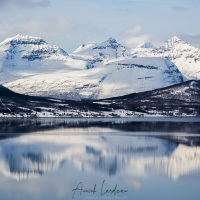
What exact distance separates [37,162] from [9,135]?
37796 mm

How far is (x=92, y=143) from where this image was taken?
299ft

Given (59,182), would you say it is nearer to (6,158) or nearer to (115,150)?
(6,158)

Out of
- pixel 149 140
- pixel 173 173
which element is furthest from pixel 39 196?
pixel 149 140

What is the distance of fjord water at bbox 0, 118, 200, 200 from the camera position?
164 feet

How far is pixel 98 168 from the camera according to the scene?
6359cm

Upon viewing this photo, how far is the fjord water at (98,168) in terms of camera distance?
50000 millimetres

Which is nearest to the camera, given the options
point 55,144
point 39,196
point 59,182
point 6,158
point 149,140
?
point 39,196
